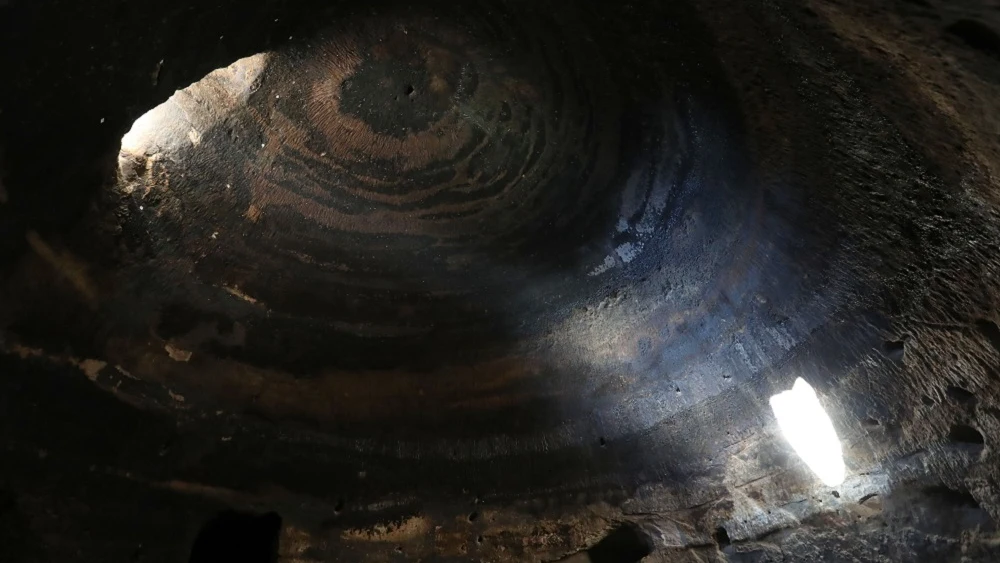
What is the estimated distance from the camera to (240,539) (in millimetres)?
2568

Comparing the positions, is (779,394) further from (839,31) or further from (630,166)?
(839,31)

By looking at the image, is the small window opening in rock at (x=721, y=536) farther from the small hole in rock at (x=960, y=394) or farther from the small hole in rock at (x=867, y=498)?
the small hole in rock at (x=960, y=394)

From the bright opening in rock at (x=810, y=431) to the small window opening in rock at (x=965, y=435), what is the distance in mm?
382

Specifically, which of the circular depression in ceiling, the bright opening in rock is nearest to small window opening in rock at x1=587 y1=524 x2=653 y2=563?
the circular depression in ceiling

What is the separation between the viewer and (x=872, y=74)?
177cm

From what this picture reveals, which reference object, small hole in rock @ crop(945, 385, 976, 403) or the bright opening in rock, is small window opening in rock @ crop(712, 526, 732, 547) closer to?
the bright opening in rock

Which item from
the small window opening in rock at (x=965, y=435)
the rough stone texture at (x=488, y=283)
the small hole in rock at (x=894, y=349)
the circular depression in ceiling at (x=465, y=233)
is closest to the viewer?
the rough stone texture at (x=488, y=283)

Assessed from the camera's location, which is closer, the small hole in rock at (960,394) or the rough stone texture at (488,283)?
the rough stone texture at (488,283)

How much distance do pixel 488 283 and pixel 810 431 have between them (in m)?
1.40

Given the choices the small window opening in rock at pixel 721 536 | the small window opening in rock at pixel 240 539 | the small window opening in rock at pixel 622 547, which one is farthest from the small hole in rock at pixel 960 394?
the small window opening in rock at pixel 240 539

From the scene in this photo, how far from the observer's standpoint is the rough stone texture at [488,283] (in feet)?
6.46

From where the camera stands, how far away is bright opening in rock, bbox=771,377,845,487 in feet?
8.13

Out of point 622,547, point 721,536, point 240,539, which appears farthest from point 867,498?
point 240,539

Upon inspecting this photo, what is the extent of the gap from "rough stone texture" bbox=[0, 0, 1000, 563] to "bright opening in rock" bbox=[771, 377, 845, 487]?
0.05 meters
